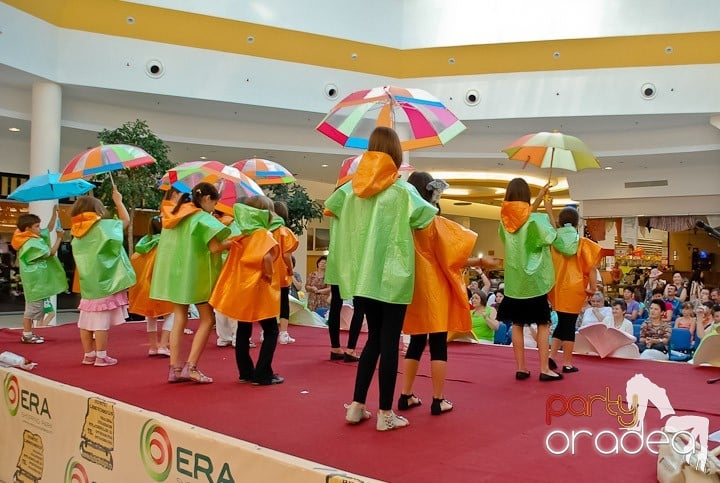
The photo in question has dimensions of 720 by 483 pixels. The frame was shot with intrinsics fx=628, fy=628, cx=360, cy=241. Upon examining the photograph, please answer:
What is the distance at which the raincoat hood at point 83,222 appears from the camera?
4.91m

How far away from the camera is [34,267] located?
20.4ft

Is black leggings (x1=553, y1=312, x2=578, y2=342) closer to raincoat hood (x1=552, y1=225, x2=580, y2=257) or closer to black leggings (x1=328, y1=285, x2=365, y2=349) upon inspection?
raincoat hood (x1=552, y1=225, x2=580, y2=257)

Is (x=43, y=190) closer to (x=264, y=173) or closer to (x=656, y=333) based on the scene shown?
(x=264, y=173)

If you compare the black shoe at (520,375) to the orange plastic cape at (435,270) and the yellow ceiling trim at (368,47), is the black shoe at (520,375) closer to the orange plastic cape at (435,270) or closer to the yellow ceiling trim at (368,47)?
the orange plastic cape at (435,270)

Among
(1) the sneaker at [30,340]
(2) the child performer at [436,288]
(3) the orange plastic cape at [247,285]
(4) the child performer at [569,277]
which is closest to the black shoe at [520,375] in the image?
(4) the child performer at [569,277]

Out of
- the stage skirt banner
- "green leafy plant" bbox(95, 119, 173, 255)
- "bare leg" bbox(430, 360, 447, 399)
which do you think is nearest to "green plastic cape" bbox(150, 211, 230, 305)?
the stage skirt banner

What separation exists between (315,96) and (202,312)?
9.38 meters

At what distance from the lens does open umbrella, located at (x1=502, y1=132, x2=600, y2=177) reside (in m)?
5.20

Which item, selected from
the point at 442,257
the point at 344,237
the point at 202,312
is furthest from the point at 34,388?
the point at 442,257

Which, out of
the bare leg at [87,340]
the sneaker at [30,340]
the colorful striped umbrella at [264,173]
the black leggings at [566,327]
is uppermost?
the colorful striped umbrella at [264,173]

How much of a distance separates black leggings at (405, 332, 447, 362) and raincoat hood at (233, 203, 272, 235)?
4.54ft

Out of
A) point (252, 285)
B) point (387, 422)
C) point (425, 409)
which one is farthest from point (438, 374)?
point (252, 285)

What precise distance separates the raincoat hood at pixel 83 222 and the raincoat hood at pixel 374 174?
8.91 feet

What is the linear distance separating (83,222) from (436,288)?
10.0 ft
